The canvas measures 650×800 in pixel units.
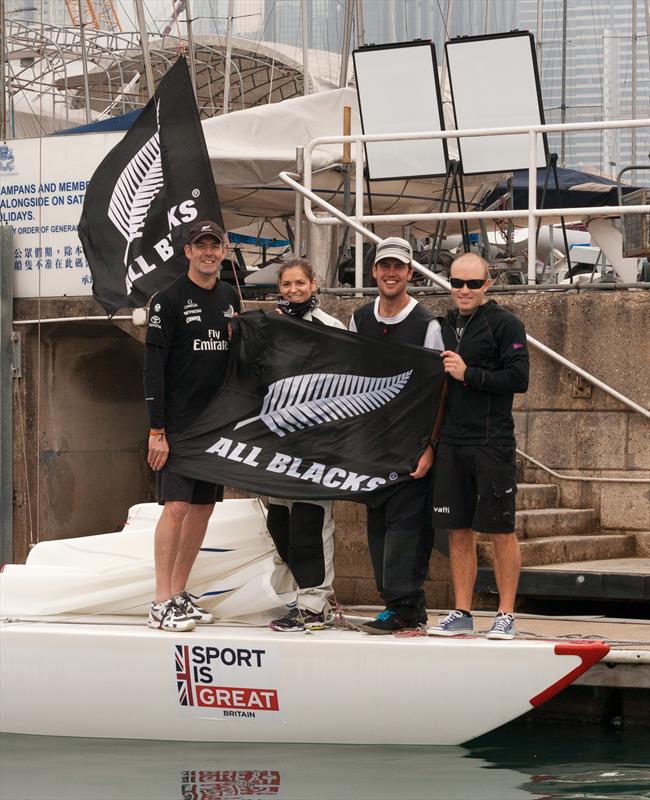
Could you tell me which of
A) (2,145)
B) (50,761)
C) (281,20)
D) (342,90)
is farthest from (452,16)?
(50,761)

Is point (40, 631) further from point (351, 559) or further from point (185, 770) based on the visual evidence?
point (351, 559)

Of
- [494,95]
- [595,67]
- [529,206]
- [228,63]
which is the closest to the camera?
[529,206]

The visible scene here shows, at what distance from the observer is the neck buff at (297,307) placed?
7.63m

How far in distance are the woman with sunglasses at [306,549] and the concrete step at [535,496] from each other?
83.8 inches

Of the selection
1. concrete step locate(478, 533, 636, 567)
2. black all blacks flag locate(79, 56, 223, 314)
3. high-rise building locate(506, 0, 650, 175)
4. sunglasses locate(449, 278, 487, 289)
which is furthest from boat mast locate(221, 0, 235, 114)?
sunglasses locate(449, 278, 487, 289)

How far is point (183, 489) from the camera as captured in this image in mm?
7344

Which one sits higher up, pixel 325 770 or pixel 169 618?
pixel 169 618

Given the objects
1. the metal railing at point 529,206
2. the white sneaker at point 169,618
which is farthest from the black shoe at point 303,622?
the metal railing at point 529,206

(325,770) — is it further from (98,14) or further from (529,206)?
(98,14)

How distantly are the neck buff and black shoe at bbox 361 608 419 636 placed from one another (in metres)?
1.74

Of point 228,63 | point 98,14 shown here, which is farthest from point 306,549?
point 98,14

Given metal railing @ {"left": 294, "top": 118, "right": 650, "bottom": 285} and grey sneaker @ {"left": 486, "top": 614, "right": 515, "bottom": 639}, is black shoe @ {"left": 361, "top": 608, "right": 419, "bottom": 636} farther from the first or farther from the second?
metal railing @ {"left": 294, "top": 118, "right": 650, "bottom": 285}

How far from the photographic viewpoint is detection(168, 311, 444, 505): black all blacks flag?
24.3ft

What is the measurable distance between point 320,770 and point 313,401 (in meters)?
2.08
